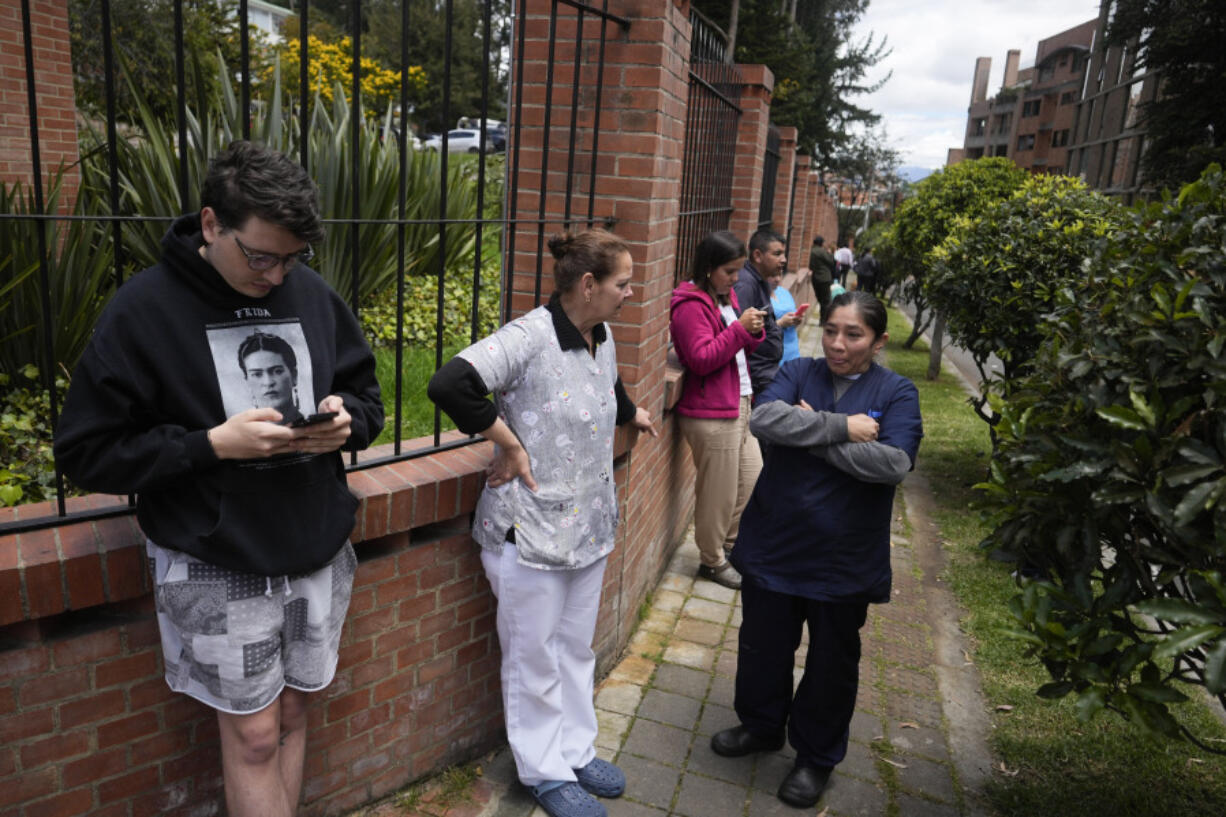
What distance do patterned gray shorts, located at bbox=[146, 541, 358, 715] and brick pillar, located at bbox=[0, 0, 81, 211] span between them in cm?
618

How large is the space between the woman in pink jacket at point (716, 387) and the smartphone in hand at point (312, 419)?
270 cm

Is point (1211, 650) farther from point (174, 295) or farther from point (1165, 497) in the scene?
point (174, 295)

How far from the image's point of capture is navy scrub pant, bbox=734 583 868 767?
3.01m

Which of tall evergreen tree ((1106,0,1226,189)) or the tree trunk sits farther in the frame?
tall evergreen tree ((1106,0,1226,189))

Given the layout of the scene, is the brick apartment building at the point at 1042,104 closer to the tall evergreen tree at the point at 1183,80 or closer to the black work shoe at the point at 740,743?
the tall evergreen tree at the point at 1183,80

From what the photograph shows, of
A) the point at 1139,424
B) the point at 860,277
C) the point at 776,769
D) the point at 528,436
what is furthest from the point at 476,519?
the point at 860,277

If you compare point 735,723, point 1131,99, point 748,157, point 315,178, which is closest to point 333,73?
point 748,157

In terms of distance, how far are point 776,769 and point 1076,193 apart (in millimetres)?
5302

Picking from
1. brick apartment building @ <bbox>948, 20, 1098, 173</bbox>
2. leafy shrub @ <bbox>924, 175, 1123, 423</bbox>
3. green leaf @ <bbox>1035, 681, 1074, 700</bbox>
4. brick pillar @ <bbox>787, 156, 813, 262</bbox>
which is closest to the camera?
green leaf @ <bbox>1035, 681, 1074, 700</bbox>

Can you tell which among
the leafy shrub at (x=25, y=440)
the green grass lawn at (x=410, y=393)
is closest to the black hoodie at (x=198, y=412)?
the leafy shrub at (x=25, y=440)

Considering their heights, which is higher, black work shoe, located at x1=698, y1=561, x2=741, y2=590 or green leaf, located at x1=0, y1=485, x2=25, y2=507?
green leaf, located at x1=0, y1=485, x2=25, y2=507

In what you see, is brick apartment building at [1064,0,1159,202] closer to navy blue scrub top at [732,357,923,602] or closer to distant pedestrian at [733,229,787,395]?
distant pedestrian at [733,229,787,395]

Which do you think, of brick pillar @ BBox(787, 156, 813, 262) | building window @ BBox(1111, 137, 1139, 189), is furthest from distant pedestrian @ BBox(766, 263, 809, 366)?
building window @ BBox(1111, 137, 1139, 189)

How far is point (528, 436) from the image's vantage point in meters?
2.64
